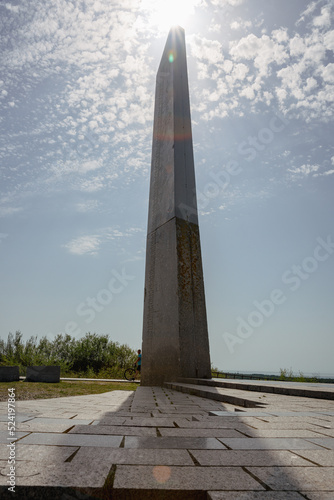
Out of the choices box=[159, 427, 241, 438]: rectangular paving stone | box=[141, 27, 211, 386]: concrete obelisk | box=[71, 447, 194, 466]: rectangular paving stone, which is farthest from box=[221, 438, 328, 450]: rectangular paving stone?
box=[141, 27, 211, 386]: concrete obelisk

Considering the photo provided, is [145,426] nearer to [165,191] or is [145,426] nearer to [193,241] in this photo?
[193,241]

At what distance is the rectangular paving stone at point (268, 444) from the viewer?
1756mm

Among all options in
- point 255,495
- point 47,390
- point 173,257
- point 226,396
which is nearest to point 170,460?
point 255,495

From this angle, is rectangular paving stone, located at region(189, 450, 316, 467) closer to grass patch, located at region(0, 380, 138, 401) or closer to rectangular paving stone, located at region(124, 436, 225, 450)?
rectangular paving stone, located at region(124, 436, 225, 450)

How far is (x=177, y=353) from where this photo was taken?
23.3ft

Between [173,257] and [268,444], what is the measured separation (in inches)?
238

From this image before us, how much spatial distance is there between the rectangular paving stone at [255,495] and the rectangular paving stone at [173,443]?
623 mm

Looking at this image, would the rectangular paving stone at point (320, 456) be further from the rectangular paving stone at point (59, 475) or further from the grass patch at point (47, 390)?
the grass patch at point (47, 390)

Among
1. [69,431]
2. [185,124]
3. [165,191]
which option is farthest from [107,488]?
[185,124]

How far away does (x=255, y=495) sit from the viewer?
43.8 inches

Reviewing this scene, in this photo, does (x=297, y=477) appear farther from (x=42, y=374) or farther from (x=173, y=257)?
(x=42, y=374)

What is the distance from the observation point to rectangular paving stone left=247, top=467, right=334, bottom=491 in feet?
3.94

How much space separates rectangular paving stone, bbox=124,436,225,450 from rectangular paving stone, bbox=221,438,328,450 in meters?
0.09

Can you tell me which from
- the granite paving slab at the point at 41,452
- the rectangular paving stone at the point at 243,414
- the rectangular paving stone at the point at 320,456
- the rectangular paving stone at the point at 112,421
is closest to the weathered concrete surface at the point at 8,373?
the rectangular paving stone at the point at 112,421
